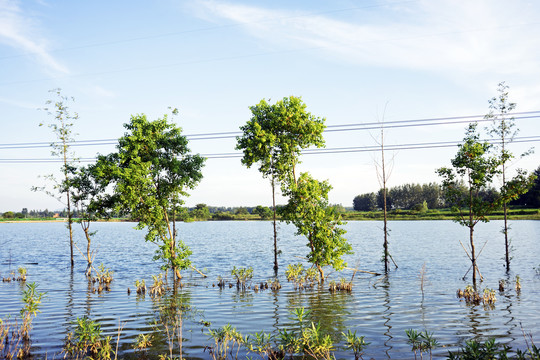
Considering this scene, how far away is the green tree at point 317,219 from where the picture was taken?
28.9 m

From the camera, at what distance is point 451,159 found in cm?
3084

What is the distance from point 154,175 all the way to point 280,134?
997cm

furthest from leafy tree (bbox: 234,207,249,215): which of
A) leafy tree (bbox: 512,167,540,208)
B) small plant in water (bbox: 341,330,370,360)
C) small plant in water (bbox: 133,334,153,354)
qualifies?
small plant in water (bbox: 341,330,370,360)

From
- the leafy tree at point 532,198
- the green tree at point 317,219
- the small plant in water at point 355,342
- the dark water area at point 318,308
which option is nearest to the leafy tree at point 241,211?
the leafy tree at point 532,198

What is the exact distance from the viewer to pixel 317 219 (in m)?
28.8

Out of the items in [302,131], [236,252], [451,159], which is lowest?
[236,252]

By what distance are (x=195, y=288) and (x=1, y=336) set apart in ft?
50.9

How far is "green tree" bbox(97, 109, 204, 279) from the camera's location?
29.7 m

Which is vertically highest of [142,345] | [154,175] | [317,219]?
[154,175]

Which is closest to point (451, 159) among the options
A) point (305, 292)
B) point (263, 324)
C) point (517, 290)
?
point (517, 290)

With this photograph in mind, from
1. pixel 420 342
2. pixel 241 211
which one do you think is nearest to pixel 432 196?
pixel 241 211

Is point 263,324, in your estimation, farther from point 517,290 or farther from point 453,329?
point 517,290

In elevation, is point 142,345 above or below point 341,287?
above

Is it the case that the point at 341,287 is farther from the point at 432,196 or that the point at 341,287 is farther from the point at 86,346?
the point at 432,196
